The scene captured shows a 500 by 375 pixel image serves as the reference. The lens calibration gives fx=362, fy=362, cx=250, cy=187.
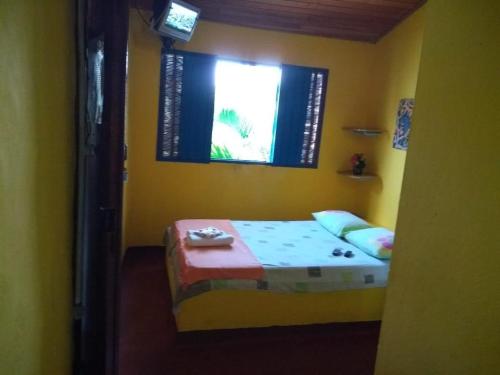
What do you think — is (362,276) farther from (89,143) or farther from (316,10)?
(316,10)

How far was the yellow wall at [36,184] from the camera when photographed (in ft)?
2.28

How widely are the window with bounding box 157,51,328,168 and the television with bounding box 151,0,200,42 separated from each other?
403 mm

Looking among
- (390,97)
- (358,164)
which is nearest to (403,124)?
(390,97)

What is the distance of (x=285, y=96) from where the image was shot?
3.98m

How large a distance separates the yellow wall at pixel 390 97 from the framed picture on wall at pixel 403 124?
0.06m

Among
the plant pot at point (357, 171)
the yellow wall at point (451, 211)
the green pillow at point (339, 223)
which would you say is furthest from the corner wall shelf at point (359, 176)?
the yellow wall at point (451, 211)

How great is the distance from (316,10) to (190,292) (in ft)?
9.38

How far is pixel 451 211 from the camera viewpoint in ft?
2.89

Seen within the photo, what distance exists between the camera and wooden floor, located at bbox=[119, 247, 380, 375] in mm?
2211

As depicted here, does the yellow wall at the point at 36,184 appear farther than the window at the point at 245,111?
No

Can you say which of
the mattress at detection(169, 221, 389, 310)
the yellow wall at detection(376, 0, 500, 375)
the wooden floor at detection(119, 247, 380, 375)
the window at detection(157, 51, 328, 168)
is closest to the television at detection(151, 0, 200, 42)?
the window at detection(157, 51, 328, 168)

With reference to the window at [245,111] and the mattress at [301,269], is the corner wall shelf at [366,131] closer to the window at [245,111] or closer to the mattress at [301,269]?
the window at [245,111]

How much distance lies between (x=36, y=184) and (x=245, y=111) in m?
3.39

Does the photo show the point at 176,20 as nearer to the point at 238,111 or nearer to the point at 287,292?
the point at 238,111
